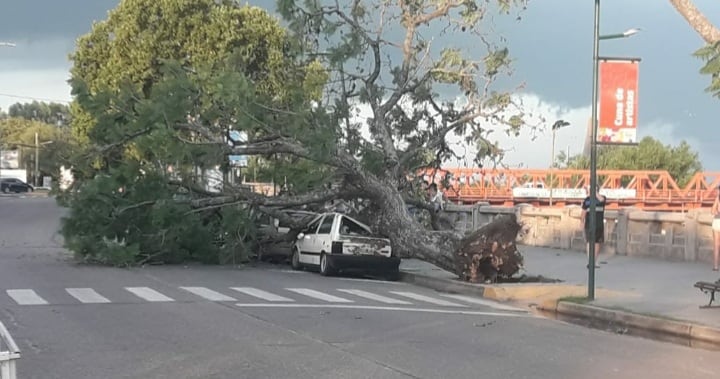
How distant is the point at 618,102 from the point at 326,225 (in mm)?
8980

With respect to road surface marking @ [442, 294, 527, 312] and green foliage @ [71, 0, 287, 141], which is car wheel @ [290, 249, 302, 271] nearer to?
road surface marking @ [442, 294, 527, 312]

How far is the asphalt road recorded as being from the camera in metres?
9.14

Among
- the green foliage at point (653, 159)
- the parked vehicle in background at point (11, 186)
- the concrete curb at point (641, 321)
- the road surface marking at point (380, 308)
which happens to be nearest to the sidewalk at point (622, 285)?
the concrete curb at point (641, 321)

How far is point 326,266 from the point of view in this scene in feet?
71.2

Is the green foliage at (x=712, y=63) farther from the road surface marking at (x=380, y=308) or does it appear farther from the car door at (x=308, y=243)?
the car door at (x=308, y=243)

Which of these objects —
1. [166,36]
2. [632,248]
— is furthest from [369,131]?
[166,36]

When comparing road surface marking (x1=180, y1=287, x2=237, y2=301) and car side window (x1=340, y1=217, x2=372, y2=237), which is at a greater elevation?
car side window (x1=340, y1=217, x2=372, y2=237)

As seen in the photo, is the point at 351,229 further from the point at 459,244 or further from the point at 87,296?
the point at 87,296

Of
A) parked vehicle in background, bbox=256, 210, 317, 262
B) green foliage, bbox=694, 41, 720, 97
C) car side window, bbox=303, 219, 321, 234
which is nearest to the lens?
green foliage, bbox=694, 41, 720, 97

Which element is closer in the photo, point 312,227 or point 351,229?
point 351,229

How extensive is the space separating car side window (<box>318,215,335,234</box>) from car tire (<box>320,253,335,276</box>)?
0.64m

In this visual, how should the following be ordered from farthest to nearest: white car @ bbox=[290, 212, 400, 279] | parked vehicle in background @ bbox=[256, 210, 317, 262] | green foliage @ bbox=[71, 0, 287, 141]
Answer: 1. green foliage @ bbox=[71, 0, 287, 141]
2. parked vehicle in background @ bbox=[256, 210, 317, 262]
3. white car @ bbox=[290, 212, 400, 279]

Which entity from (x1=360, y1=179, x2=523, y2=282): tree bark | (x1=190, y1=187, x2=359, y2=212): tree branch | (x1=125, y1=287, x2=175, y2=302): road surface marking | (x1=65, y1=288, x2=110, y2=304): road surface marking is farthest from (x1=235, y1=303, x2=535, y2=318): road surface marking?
(x1=190, y1=187, x2=359, y2=212): tree branch

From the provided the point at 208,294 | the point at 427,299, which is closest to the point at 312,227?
the point at 427,299
